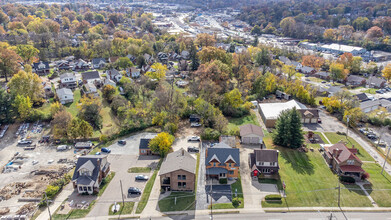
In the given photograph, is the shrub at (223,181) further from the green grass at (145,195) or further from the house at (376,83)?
the house at (376,83)

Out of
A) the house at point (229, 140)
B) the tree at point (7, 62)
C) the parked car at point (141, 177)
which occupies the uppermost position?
the tree at point (7, 62)

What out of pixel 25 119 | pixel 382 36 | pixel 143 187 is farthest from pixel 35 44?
pixel 382 36

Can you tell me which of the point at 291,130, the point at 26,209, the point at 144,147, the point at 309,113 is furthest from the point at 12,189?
the point at 309,113

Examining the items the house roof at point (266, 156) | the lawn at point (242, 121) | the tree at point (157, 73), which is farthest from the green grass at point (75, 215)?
the tree at point (157, 73)

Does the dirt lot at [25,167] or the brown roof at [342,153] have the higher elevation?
the brown roof at [342,153]

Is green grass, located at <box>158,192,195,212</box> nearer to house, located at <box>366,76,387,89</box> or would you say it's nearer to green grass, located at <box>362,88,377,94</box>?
green grass, located at <box>362,88,377,94</box>

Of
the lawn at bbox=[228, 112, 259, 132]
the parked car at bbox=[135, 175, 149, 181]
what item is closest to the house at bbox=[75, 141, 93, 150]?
the parked car at bbox=[135, 175, 149, 181]

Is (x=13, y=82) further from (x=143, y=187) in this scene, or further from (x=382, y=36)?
(x=382, y=36)
